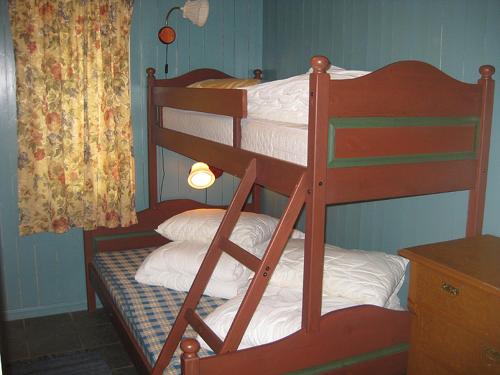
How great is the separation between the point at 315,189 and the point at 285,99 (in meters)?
0.43

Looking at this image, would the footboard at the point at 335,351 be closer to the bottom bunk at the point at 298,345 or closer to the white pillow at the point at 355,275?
the bottom bunk at the point at 298,345

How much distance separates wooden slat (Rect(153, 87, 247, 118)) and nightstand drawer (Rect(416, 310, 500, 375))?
1.16 meters

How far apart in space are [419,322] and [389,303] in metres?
0.48

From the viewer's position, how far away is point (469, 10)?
2166 mm

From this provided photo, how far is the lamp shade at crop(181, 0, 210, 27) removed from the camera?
11.6 ft

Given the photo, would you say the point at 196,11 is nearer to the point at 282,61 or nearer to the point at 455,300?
the point at 282,61

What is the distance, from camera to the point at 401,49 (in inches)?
100

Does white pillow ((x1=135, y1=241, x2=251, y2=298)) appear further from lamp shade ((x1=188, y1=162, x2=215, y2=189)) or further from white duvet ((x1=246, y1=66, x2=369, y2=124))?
white duvet ((x1=246, y1=66, x2=369, y2=124))

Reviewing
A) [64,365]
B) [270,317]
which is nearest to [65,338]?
[64,365]

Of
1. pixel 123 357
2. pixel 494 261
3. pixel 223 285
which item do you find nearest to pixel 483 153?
pixel 494 261

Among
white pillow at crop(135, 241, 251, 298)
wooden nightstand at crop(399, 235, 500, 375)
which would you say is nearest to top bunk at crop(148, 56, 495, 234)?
wooden nightstand at crop(399, 235, 500, 375)

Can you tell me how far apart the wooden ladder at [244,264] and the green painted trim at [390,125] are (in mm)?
161

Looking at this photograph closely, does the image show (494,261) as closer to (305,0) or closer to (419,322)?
(419,322)

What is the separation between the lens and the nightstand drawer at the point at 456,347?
→ 5.24 ft
